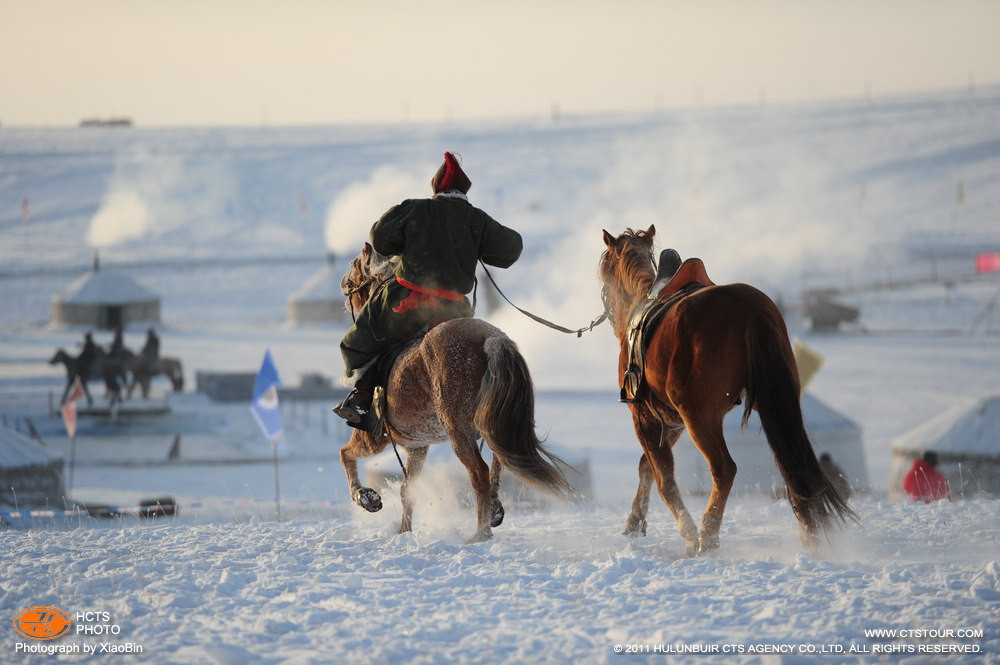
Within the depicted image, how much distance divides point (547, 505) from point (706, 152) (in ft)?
281

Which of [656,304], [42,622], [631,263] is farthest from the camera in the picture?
[631,263]

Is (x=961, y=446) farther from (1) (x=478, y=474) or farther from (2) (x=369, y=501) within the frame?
(2) (x=369, y=501)

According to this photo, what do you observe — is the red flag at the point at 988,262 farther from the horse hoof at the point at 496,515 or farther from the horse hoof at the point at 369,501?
the horse hoof at the point at 369,501

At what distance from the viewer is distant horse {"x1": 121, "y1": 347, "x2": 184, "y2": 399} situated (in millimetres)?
31609

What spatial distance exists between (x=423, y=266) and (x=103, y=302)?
45767 mm

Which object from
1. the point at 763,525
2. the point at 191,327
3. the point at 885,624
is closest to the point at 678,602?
the point at 885,624

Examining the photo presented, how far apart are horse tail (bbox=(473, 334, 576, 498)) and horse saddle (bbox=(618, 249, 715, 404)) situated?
0.71 metres

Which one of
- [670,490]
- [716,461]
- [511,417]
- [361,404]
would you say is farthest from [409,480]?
[716,461]

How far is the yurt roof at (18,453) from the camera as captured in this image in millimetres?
18453

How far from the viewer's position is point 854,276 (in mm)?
59469

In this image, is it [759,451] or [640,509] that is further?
[759,451]

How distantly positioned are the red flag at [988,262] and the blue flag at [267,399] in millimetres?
50407

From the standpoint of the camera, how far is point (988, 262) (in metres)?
56.9

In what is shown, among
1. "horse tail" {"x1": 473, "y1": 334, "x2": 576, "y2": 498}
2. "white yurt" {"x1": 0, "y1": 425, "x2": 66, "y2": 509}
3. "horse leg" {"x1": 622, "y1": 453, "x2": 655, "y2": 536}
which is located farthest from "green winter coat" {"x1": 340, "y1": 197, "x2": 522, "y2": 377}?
"white yurt" {"x1": 0, "y1": 425, "x2": 66, "y2": 509}
